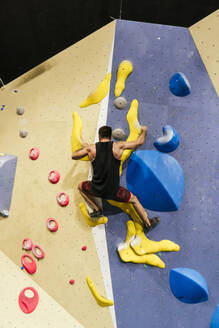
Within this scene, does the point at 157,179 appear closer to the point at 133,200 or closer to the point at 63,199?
the point at 133,200

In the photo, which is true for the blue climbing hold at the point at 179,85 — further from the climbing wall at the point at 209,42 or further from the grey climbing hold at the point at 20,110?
the grey climbing hold at the point at 20,110

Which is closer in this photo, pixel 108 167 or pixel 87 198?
pixel 108 167

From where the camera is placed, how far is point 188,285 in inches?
87.8

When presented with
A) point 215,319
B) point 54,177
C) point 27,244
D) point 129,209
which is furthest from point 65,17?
point 215,319

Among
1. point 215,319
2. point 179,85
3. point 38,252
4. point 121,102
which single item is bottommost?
point 215,319

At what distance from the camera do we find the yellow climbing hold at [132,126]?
227 centimetres

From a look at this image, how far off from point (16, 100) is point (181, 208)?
1775 mm

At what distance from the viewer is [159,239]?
2326mm

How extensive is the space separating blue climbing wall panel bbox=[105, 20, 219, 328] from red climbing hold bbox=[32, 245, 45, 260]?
74 centimetres

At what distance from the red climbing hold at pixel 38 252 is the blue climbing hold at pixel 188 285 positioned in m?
1.13

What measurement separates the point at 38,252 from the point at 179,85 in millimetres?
1872

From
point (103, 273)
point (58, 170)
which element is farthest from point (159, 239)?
point (58, 170)

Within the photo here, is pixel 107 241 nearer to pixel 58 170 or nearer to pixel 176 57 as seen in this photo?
pixel 58 170

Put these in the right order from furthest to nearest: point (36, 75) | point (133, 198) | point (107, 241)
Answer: point (36, 75) < point (107, 241) < point (133, 198)
